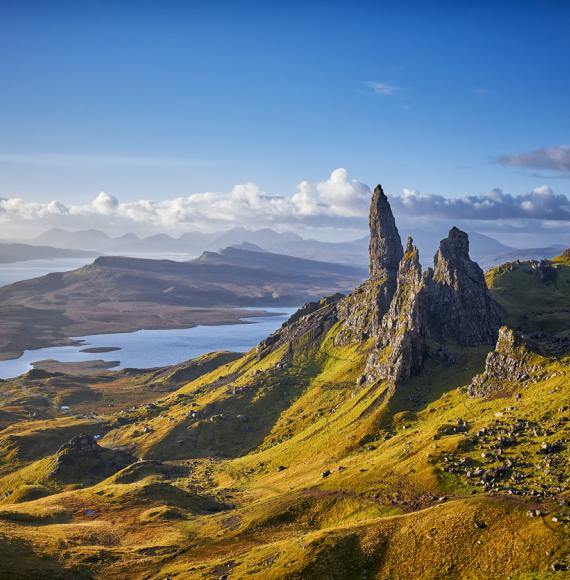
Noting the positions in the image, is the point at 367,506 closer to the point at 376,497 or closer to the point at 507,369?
the point at 376,497

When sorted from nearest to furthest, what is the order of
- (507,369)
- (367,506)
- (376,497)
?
1. (367,506)
2. (376,497)
3. (507,369)

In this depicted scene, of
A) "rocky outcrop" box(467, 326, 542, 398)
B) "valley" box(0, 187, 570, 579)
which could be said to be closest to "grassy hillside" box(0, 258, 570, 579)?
"valley" box(0, 187, 570, 579)

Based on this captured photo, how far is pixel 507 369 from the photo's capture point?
151m

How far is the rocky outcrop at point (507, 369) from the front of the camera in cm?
14636

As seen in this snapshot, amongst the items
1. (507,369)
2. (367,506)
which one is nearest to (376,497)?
(367,506)

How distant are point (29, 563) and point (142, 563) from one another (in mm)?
20017

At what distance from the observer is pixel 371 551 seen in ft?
299

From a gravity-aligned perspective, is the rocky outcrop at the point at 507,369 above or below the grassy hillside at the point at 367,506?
above

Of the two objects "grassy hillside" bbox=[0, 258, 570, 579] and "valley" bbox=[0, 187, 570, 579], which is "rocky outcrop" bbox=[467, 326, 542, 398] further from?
"grassy hillside" bbox=[0, 258, 570, 579]

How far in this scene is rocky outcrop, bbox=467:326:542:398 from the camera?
146m

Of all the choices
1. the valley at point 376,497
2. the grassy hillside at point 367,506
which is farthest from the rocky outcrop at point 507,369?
the grassy hillside at point 367,506

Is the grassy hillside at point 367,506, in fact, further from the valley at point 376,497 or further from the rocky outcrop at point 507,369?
the rocky outcrop at point 507,369

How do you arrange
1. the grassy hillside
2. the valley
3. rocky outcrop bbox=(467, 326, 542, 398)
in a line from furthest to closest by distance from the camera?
1. rocky outcrop bbox=(467, 326, 542, 398)
2. the valley
3. the grassy hillside

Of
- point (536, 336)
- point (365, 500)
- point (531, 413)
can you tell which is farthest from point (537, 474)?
point (536, 336)
